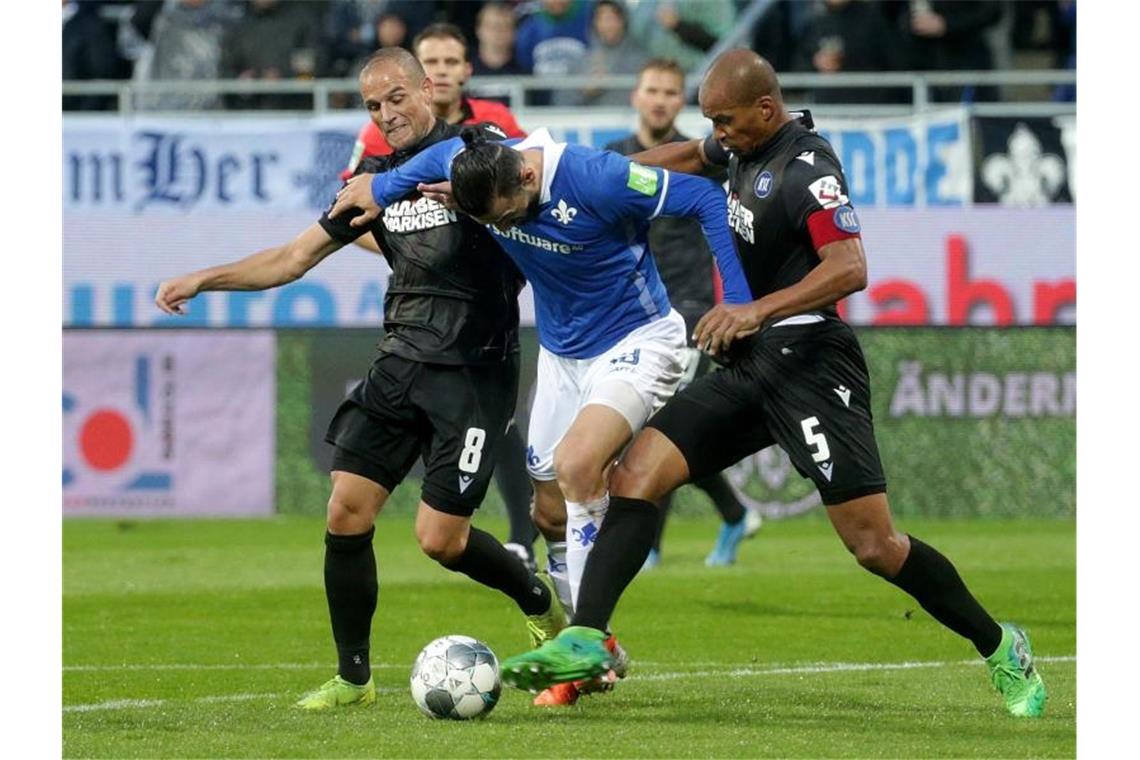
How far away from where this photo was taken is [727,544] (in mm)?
12484

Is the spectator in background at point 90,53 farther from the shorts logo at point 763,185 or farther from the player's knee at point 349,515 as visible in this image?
the shorts logo at point 763,185

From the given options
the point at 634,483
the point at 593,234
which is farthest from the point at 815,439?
the point at 593,234

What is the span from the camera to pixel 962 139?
52.8 feet

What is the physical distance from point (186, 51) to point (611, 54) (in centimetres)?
368

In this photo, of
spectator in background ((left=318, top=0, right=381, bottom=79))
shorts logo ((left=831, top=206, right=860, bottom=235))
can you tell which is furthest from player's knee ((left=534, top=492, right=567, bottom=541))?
spectator in background ((left=318, top=0, right=381, bottom=79))

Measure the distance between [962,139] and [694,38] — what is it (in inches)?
95.3

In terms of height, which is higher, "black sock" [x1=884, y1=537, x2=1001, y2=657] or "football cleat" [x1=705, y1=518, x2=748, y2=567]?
"black sock" [x1=884, y1=537, x2=1001, y2=657]

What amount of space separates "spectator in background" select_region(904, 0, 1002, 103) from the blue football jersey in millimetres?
10052

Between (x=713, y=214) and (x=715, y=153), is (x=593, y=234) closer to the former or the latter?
(x=713, y=214)

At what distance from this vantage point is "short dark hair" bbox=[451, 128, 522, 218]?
692 centimetres

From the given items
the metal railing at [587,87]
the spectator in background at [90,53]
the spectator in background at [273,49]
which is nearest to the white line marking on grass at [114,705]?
the metal railing at [587,87]

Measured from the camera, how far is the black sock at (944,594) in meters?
7.11

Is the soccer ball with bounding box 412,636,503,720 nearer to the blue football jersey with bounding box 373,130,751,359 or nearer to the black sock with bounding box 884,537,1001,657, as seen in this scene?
the blue football jersey with bounding box 373,130,751,359
